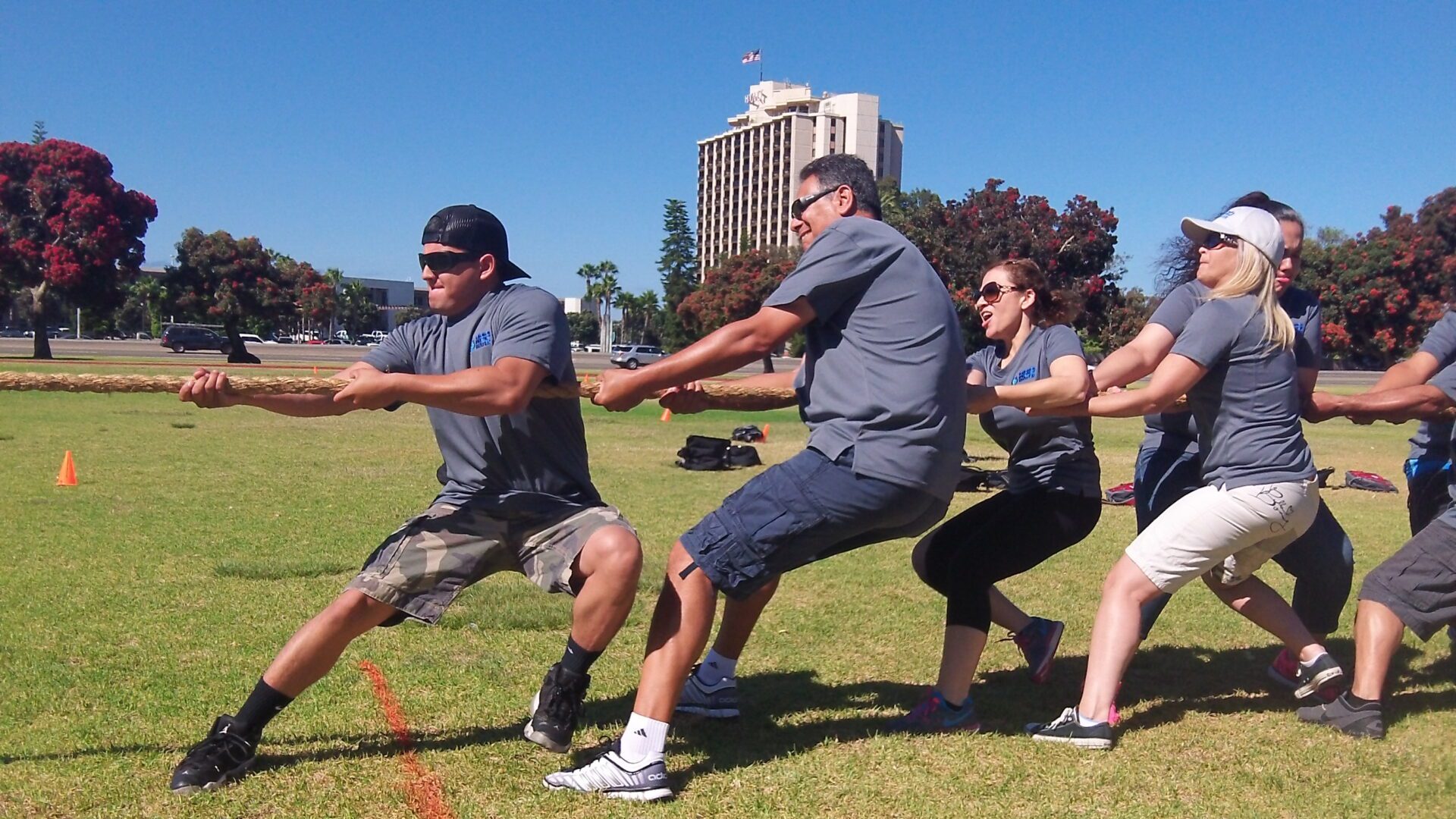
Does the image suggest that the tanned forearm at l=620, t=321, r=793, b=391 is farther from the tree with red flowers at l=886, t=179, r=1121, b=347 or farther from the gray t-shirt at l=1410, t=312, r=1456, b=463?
the tree with red flowers at l=886, t=179, r=1121, b=347

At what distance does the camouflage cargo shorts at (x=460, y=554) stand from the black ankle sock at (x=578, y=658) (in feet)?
0.67

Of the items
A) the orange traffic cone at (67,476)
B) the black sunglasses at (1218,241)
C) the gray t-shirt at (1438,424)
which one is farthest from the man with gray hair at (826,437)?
the orange traffic cone at (67,476)

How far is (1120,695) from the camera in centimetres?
515

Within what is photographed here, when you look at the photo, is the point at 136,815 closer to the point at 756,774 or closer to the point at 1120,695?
the point at 756,774

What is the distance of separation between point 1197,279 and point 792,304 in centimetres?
194

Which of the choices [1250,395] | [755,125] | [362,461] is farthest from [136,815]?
[755,125]

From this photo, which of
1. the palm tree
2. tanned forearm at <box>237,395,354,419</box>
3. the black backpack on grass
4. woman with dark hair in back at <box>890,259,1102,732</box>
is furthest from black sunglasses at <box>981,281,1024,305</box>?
the palm tree

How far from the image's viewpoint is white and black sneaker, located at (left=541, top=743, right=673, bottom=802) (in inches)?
146

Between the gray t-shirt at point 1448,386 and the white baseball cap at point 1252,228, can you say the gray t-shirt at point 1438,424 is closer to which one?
the gray t-shirt at point 1448,386

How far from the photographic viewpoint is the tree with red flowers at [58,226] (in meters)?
43.7

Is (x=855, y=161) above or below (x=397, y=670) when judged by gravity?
above

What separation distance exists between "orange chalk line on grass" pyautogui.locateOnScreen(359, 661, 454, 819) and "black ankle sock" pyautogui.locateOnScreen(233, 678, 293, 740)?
491mm

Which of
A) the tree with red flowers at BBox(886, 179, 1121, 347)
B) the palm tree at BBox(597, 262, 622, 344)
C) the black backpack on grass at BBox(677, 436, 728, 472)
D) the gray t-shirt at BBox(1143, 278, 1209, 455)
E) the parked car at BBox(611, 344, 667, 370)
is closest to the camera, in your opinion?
the gray t-shirt at BBox(1143, 278, 1209, 455)

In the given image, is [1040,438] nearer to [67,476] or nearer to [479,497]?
[479,497]
